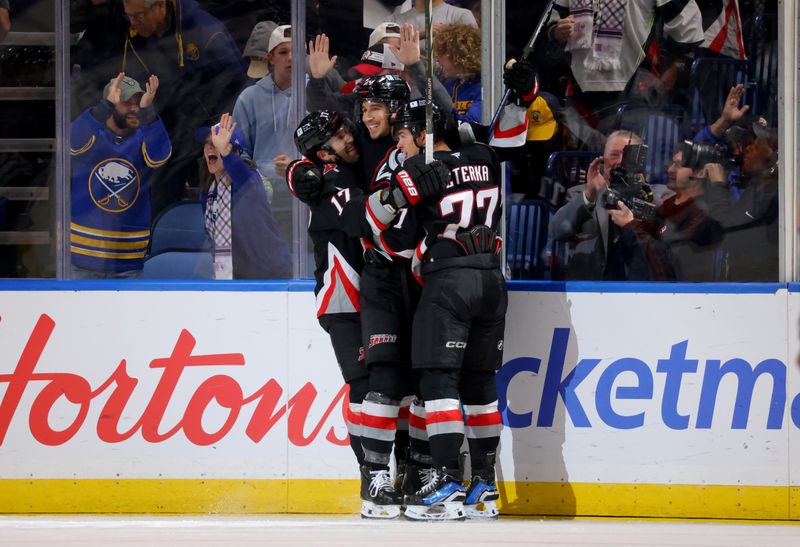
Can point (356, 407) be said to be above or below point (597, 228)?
below

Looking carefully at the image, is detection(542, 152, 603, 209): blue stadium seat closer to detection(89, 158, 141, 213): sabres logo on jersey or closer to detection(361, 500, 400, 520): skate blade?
detection(361, 500, 400, 520): skate blade

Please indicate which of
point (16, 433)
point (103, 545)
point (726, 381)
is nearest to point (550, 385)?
point (726, 381)

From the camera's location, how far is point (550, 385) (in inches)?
193

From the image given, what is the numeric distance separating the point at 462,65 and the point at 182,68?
48.8 inches

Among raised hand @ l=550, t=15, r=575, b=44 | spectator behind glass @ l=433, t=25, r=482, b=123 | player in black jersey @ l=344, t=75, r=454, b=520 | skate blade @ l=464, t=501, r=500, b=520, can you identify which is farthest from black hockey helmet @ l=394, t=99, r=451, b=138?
skate blade @ l=464, t=501, r=500, b=520

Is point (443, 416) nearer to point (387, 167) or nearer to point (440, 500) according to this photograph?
point (440, 500)

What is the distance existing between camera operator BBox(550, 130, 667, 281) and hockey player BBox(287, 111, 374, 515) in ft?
3.13

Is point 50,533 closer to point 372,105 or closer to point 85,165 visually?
point 85,165

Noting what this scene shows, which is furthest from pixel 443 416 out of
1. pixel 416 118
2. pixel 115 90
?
pixel 115 90

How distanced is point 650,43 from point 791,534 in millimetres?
2100

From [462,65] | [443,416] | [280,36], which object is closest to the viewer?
[443,416]

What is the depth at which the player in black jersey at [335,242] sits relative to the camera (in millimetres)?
4797

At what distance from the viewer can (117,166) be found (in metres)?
5.36

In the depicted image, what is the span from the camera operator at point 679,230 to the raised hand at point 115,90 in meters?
2.21
